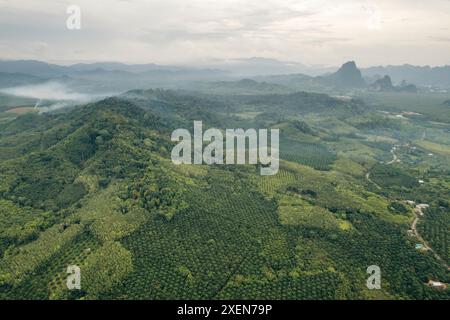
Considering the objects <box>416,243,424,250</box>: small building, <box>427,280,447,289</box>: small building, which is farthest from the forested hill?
<box>427,280,447,289</box>: small building

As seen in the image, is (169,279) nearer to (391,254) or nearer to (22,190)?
(391,254)

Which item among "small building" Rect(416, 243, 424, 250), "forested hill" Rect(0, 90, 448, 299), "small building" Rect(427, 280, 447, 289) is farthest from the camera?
"small building" Rect(416, 243, 424, 250)

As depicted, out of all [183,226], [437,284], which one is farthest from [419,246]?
[183,226]

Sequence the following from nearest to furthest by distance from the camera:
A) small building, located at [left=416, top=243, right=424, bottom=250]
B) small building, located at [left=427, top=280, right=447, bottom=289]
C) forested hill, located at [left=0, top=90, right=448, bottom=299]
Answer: forested hill, located at [left=0, top=90, right=448, bottom=299] → small building, located at [left=427, top=280, right=447, bottom=289] → small building, located at [left=416, top=243, right=424, bottom=250]

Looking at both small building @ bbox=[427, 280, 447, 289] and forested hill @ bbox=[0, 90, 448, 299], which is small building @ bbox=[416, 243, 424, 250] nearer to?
forested hill @ bbox=[0, 90, 448, 299]

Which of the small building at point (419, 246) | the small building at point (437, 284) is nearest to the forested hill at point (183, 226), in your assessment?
the small building at point (419, 246)

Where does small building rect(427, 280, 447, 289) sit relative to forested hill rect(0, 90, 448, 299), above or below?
below

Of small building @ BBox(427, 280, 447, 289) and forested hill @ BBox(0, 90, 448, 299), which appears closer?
forested hill @ BBox(0, 90, 448, 299)

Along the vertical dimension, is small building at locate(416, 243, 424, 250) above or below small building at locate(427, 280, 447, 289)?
above

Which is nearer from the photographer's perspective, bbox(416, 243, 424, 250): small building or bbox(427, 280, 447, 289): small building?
bbox(427, 280, 447, 289): small building

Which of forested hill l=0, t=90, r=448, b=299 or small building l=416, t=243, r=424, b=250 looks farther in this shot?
small building l=416, t=243, r=424, b=250
